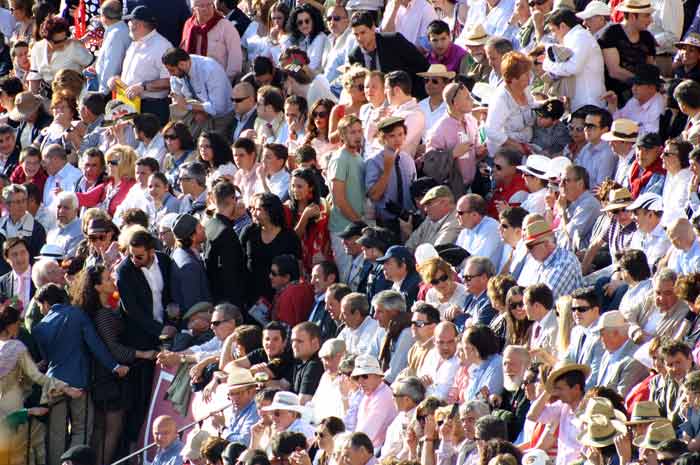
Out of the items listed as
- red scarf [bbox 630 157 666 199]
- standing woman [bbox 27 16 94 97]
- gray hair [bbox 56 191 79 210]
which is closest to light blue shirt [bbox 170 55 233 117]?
gray hair [bbox 56 191 79 210]

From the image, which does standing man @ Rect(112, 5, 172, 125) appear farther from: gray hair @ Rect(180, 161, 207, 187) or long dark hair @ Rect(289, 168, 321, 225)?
long dark hair @ Rect(289, 168, 321, 225)

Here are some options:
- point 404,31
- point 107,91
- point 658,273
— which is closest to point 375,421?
point 658,273

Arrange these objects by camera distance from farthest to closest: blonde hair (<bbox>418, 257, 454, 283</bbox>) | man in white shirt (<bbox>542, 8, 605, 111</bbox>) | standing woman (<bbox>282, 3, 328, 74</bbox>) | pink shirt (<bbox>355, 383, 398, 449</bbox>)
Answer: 1. standing woman (<bbox>282, 3, 328, 74</bbox>)
2. man in white shirt (<bbox>542, 8, 605, 111</bbox>)
3. blonde hair (<bbox>418, 257, 454, 283</bbox>)
4. pink shirt (<bbox>355, 383, 398, 449</bbox>)

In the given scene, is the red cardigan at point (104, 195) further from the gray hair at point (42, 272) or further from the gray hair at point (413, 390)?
the gray hair at point (413, 390)

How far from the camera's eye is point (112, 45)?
21703 mm

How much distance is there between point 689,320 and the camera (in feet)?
47.2

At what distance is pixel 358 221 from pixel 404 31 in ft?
10.5

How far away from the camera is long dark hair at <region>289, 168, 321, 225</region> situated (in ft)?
56.9

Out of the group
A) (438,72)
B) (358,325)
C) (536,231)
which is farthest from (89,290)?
(536,231)

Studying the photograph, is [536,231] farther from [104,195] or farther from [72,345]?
[104,195]

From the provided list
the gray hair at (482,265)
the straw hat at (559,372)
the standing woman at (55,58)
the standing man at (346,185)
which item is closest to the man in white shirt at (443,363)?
the gray hair at (482,265)

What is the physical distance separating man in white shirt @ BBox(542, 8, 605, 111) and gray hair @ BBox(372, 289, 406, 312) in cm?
292

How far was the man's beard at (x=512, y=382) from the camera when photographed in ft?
47.6

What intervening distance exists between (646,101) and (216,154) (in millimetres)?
3791
